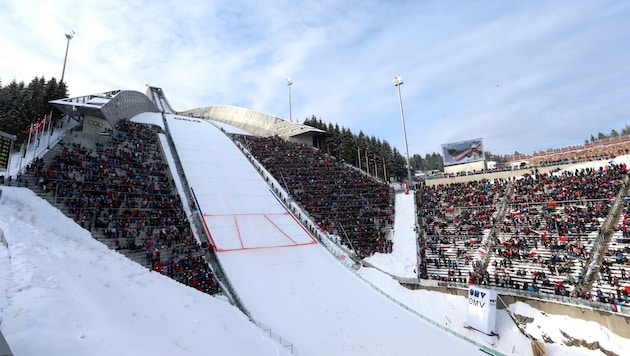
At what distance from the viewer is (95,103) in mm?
33625

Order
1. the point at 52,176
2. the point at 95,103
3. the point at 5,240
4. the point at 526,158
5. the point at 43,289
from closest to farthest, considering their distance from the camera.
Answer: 1. the point at 43,289
2. the point at 5,240
3. the point at 52,176
4. the point at 95,103
5. the point at 526,158

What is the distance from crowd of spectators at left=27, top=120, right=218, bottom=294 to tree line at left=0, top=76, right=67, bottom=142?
359 inches

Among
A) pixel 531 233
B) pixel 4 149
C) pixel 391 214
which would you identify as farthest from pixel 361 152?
pixel 4 149

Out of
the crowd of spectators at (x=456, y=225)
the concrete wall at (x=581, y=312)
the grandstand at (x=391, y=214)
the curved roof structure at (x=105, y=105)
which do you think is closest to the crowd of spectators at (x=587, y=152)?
the grandstand at (x=391, y=214)

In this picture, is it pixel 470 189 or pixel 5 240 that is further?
pixel 470 189

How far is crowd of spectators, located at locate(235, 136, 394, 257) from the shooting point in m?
27.0

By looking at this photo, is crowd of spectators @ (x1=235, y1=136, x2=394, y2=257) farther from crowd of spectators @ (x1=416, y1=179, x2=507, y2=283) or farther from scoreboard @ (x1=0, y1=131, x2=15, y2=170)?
scoreboard @ (x1=0, y1=131, x2=15, y2=170)

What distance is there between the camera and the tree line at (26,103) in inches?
1199

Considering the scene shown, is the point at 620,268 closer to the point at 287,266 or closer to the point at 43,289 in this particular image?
the point at 287,266

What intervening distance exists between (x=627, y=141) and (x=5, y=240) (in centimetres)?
5224

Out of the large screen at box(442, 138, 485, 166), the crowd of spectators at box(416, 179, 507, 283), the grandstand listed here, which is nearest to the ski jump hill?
the grandstand

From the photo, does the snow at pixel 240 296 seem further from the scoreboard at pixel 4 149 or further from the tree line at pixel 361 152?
the tree line at pixel 361 152

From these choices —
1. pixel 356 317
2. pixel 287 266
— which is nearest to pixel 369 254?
pixel 287 266

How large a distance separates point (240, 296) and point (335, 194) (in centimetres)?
1787
